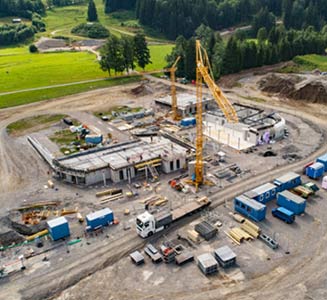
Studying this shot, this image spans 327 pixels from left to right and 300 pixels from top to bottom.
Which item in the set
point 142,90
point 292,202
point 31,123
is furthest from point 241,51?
point 292,202

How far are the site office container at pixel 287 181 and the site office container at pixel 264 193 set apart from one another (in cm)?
101

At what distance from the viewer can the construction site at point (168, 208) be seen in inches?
1246

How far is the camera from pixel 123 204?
44.1 m

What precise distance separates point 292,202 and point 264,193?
12.2 ft

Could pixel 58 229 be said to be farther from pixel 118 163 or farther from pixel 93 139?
pixel 93 139

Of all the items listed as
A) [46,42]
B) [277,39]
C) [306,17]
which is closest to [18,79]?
[46,42]

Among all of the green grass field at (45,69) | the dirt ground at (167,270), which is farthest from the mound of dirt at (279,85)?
the green grass field at (45,69)

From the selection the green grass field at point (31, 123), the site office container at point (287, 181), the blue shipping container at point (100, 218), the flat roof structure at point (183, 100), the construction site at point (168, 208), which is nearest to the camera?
the construction site at point (168, 208)

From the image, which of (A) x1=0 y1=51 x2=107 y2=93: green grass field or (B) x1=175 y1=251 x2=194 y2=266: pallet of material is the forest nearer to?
(A) x1=0 y1=51 x2=107 y2=93: green grass field

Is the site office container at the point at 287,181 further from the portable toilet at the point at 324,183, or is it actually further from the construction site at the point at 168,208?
the portable toilet at the point at 324,183

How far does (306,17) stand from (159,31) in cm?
7624

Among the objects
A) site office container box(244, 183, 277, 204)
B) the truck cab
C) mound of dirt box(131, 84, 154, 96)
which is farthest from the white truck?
mound of dirt box(131, 84, 154, 96)

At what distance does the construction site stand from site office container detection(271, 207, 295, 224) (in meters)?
0.12

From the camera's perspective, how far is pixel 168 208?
42.7m
